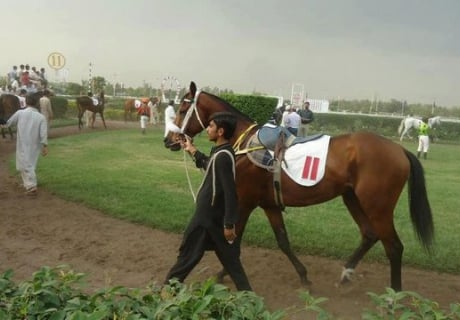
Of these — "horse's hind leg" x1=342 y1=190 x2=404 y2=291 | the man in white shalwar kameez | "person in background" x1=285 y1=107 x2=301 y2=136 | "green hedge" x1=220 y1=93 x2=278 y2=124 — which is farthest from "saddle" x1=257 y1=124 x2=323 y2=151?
"green hedge" x1=220 y1=93 x2=278 y2=124

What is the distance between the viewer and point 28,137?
7762 mm

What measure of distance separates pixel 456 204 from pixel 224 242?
662cm

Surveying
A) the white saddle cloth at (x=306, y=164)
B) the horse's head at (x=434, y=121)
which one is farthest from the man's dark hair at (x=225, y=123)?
the horse's head at (x=434, y=121)

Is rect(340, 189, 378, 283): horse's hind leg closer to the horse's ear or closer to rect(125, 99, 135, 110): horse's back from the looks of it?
the horse's ear

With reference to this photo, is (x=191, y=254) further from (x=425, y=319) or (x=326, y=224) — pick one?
(x=326, y=224)

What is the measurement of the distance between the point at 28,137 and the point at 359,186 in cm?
570

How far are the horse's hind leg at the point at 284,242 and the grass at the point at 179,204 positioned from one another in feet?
1.95

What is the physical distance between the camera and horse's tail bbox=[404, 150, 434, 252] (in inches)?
180

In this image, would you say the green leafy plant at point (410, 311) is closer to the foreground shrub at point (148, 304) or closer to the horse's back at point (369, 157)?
the foreground shrub at point (148, 304)

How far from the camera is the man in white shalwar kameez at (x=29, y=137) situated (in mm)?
7719

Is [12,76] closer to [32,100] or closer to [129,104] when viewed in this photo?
[129,104]

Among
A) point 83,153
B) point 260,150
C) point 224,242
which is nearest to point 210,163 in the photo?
point 224,242

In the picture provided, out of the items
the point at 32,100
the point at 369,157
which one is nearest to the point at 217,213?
the point at 369,157

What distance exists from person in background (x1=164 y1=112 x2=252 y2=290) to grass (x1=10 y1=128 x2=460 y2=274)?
1837 mm
